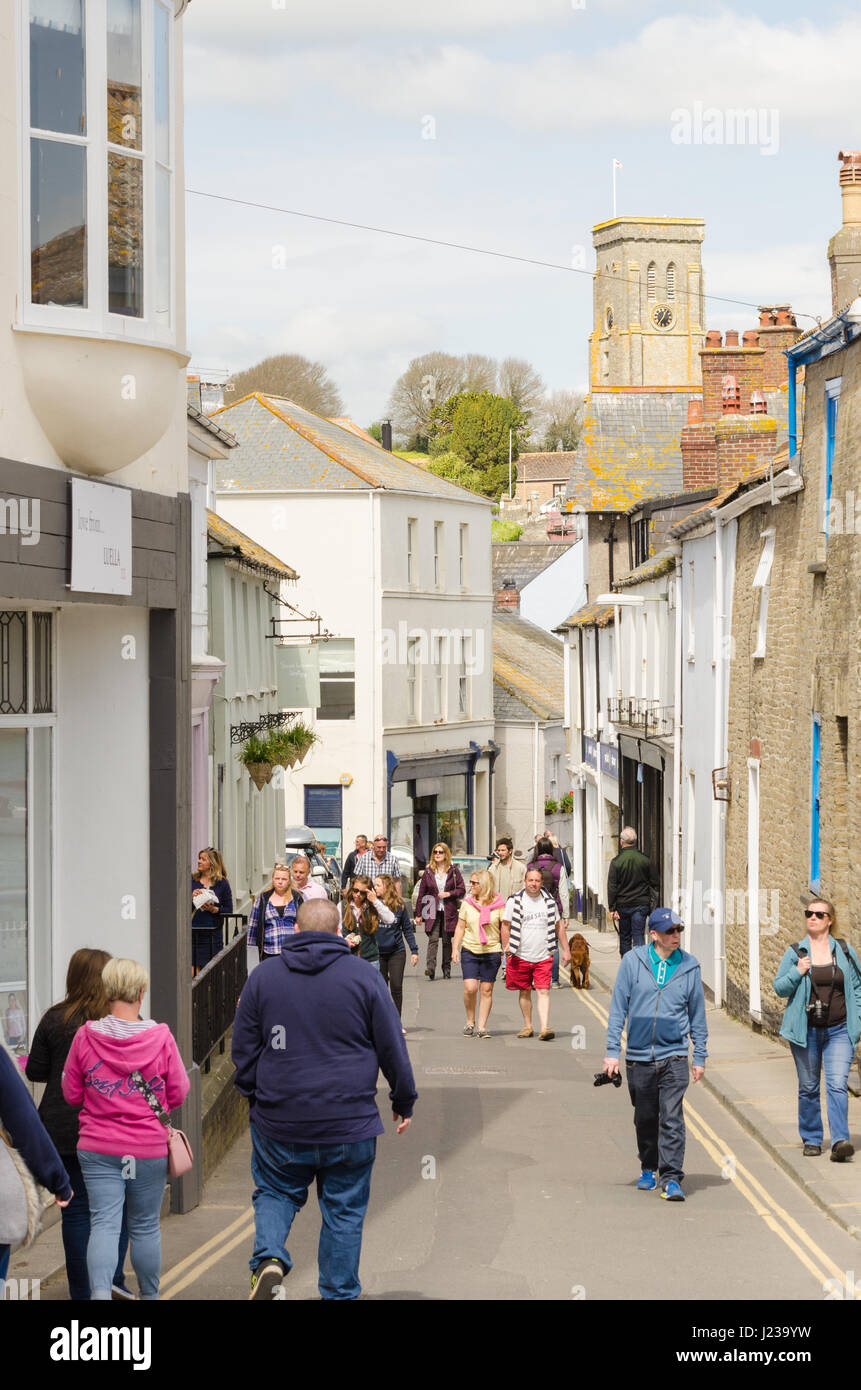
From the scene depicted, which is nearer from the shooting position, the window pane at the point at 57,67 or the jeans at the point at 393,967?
the window pane at the point at 57,67

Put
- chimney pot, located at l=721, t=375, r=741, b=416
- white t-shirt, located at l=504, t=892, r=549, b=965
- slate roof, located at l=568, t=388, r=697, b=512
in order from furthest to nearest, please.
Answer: slate roof, located at l=568, t=388, r=697, b=512 < chimney pot, located at l=721, t=375, r=741, b=416 < white t-shirt, located at l=504, t=892, r=549, b=965

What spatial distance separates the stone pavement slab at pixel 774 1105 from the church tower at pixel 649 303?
360ft

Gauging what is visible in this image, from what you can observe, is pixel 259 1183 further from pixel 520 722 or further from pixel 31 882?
pixel 520 722

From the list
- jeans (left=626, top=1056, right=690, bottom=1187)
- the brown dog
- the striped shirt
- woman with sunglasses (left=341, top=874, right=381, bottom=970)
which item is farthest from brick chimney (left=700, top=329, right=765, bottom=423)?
jeans (left=626, top=1056, right=690, bottom=1187)

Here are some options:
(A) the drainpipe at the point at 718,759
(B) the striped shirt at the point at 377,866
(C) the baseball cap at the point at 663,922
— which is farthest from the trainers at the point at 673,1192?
(A) the drainpipe at the point at 718,759

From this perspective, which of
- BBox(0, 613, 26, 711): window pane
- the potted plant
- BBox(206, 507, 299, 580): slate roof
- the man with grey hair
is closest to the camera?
BBox(0, 613, 26, 711): window pane

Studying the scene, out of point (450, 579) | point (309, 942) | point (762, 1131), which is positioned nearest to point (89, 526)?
point (309, 942)

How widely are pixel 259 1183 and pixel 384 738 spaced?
3867 centimetres

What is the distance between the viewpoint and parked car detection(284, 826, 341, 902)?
3186cm

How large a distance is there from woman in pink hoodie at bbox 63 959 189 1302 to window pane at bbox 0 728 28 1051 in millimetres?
2567

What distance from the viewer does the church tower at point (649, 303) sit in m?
125

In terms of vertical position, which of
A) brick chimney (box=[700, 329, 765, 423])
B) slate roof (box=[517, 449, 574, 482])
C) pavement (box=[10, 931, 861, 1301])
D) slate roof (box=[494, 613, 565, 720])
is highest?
slate roof (box=[517, 449, 574, 482])

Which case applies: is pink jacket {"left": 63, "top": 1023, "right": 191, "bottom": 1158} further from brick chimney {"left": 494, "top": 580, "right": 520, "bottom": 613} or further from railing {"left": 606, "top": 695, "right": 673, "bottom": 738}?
brick chimney {"left": 494, "top": 580, "right": 520, "bottom": 613}

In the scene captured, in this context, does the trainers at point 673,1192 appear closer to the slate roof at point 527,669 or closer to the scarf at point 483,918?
the scarf at point 483,918
